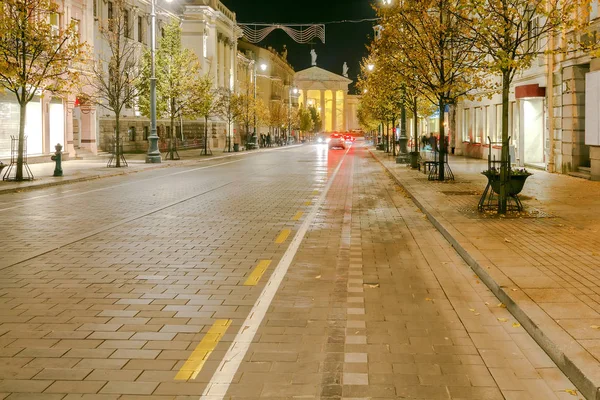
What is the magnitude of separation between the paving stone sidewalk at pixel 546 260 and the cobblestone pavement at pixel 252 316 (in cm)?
18

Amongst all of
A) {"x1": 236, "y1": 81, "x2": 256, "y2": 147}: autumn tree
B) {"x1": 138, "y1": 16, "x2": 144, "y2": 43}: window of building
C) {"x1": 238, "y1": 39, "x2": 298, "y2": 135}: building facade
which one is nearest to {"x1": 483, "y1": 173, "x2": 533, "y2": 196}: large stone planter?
{"x1": 138, "y1": 16, "x2": 144, "y2": 43}: window of building

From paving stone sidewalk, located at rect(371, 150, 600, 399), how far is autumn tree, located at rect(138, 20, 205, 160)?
3144 centimetres

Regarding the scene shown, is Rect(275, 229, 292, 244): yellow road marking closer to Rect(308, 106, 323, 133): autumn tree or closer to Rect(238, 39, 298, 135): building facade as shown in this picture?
Rect(238, 39, 298, 135): building facade

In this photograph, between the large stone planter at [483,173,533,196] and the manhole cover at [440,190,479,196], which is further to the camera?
the manhole cover at [440,190,479,196]

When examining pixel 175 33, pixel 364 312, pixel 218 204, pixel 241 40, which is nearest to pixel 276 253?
pixel 364 312

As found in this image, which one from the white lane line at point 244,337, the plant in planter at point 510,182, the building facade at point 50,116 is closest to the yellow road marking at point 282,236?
the white lane line at point 244,337

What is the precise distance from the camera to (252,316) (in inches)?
279

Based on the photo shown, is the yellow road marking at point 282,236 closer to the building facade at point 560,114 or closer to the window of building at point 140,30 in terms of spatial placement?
the building facade at point 560,114

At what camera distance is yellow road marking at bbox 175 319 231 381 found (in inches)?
212

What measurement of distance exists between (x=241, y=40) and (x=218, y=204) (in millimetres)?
114994

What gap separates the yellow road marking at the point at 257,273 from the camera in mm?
8727

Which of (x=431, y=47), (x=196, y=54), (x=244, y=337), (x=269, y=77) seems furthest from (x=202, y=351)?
(x=269, y=77)

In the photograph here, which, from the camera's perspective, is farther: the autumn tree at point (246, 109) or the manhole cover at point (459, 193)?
the autumn tree at point (246, 109)

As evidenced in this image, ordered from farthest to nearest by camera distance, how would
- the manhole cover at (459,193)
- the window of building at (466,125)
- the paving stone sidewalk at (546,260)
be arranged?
1. the window of building at (466,125)
2. the manhole cover at (459,193)
3. the paving stone sidewalk at (546,260)
